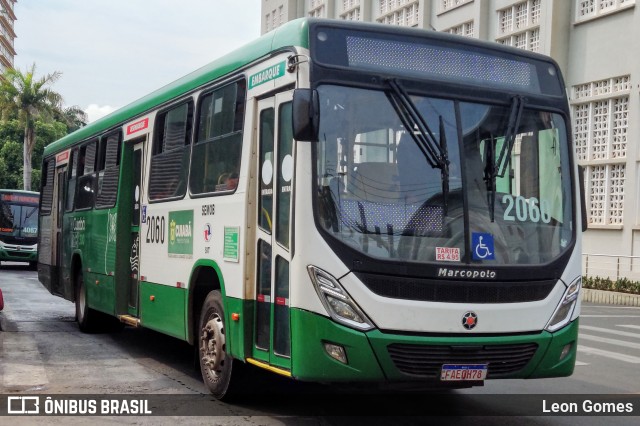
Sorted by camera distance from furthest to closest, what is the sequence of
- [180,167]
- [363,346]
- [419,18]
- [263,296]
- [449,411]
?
[419,18]
[180,167]
[449,411]
[263,296]
[363,346]

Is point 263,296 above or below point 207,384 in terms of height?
above

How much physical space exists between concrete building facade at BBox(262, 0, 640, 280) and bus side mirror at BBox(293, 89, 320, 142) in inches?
897

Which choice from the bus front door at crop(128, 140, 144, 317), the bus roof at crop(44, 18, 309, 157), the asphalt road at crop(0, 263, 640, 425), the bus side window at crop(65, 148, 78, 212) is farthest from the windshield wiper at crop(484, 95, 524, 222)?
the bus side window at crop(65, 148, 78, 212)

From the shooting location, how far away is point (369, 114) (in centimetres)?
672

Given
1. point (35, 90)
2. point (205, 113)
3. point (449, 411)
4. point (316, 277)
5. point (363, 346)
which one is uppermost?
point (35, 90)

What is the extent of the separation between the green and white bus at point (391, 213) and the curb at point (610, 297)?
19.0 meters

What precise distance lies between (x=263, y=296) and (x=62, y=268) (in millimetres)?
8765

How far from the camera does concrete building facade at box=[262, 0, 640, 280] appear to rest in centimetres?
2948

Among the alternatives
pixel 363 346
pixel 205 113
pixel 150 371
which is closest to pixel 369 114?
pixel 363 346

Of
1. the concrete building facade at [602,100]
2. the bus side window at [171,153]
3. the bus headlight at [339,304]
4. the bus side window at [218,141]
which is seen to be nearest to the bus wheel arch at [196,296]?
the bus side window at [218,141]

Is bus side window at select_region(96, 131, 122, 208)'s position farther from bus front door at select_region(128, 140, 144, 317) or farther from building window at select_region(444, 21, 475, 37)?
building window at select_region(444, 21, 475, 37)

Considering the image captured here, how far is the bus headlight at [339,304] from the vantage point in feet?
20.9

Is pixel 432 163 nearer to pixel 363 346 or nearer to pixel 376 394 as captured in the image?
pixel 363 346

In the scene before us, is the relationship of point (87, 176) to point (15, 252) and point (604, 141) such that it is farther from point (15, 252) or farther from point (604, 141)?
point (604, 141)
